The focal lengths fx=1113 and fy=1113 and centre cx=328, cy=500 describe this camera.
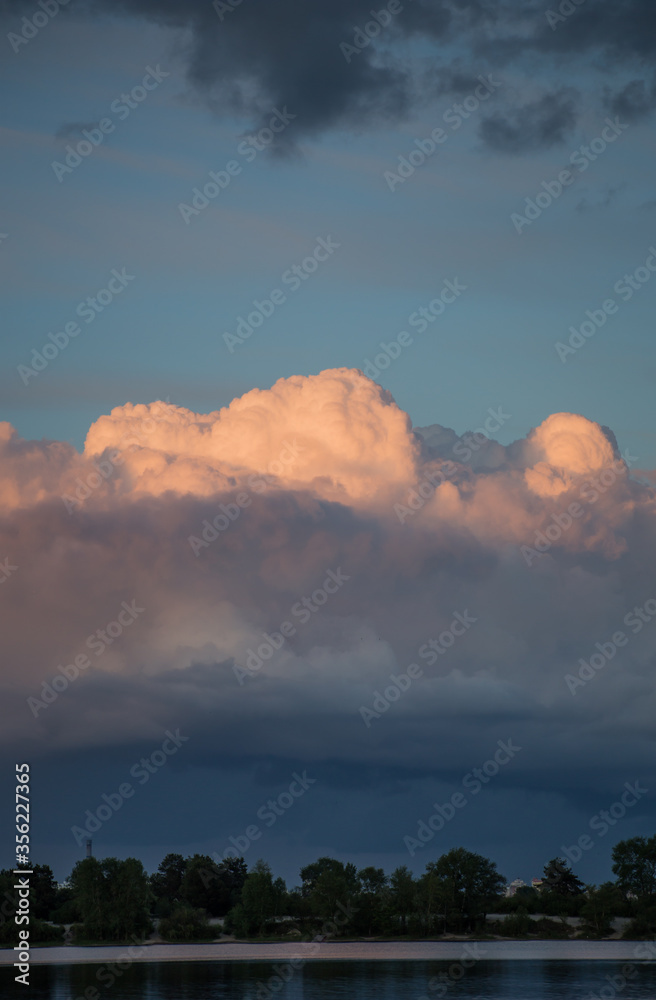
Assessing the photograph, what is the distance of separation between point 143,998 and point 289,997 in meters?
14.8

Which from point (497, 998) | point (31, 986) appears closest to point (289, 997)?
point (497, 998)

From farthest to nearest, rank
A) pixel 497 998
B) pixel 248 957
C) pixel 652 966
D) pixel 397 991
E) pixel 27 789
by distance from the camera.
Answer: pixel 248 957
pixel 652 966
pixel 397 991
pixel 497 998
pixel 27 789

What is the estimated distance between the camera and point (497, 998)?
109 metres

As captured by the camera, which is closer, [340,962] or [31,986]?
[31,986]

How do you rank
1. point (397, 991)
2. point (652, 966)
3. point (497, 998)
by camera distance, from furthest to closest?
point (652, 966)
point (397, 991)
point (497, 998)

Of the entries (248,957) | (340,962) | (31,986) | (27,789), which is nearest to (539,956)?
(340,962)

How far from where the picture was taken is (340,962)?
182250mm

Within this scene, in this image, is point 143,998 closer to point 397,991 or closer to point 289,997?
point 289,997

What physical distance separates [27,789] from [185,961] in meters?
108

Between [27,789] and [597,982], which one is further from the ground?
[27,789]

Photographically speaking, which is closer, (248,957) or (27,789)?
(27,789)

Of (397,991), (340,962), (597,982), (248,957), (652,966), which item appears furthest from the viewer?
(248,957)

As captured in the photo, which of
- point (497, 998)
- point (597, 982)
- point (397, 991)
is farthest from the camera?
point (597, 982)

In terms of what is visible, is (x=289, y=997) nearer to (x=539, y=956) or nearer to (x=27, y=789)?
(x=27, y=789)
